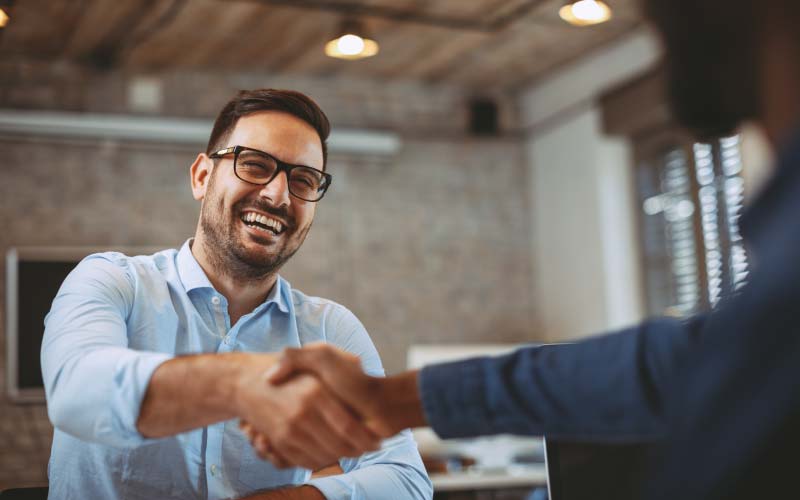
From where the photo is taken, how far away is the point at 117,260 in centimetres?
156

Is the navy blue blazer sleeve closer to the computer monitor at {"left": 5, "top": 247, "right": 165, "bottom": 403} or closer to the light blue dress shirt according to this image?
the light blue dress shirt

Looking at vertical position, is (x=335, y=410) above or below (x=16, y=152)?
below

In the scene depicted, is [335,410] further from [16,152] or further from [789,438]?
[16,152]

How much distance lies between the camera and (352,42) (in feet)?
14.6

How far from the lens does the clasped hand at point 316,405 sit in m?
1.11

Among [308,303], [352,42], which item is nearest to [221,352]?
[308,303]

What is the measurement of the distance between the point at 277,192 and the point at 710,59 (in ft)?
3.46

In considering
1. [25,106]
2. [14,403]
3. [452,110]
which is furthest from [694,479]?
[452,110]

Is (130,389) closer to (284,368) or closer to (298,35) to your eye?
(284,368)

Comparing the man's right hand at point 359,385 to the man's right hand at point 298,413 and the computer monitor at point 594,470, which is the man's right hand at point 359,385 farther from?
the computer monitor at point 594,470

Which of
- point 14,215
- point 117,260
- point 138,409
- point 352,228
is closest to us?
point 138,409

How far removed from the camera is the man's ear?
1.76 m

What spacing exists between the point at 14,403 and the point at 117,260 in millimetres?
3920

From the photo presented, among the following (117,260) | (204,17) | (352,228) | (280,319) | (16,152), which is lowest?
(280,319)
